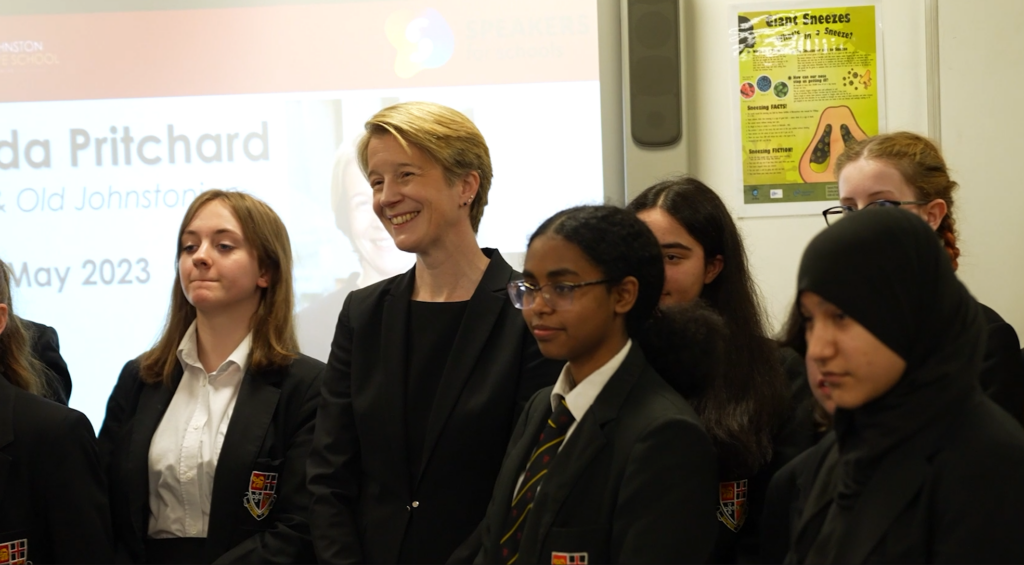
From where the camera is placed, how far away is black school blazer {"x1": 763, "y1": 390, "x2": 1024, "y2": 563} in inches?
48.1

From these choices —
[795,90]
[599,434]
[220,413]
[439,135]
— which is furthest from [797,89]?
[220,413]

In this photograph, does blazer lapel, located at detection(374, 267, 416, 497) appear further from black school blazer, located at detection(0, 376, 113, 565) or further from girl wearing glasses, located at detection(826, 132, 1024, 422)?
girl wearing glasses, located at detection(826, 132, 1024, 422)

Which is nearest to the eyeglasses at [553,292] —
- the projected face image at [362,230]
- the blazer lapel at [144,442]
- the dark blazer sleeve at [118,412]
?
the blazer lapel at [144,442]

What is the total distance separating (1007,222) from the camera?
3.31 metres

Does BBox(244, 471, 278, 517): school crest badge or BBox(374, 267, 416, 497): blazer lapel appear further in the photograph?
BBox(244, 471, 278, 517): school crest badge

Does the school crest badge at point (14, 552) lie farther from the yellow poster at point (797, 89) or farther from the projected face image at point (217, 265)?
the yellow poster at point (797, 89)

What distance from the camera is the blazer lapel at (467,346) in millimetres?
2043

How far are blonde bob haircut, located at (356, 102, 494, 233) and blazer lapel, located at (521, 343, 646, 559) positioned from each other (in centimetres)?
74

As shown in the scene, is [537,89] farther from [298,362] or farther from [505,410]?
[505,410]

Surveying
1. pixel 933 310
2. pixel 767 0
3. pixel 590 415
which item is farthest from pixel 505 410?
pixel 767 0

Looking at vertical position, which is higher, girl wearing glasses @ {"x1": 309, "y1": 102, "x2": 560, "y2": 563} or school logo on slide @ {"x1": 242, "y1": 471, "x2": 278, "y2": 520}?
girl wearing glasses @ {"x1": 309, "y1": 102, "x2": 560, "y2": 563}

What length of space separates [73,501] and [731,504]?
1490 mm

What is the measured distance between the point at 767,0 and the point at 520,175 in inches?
42.7

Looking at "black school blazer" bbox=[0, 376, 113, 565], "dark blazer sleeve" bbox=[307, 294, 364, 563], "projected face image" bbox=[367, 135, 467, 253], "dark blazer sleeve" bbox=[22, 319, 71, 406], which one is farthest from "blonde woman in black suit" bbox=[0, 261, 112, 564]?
"projected face image" bbox=[367, 135, 467, 253]
